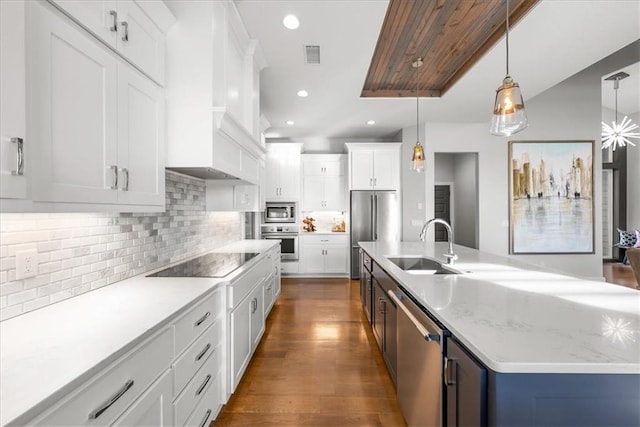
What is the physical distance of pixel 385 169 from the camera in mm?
5609

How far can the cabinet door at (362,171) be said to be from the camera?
5.62m

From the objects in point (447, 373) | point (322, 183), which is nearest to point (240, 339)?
point (447, 373)

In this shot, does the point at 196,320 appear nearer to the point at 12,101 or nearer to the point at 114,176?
the point at 114,176

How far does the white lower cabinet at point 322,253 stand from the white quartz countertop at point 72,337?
164 inches

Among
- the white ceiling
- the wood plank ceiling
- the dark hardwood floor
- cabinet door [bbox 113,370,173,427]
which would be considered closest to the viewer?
cabinet door [bbox 113,370,173,427]

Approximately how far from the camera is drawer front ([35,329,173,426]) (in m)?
0.74

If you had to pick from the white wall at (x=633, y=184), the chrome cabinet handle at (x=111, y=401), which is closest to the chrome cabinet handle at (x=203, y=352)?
the chrome cabinet handle at (x=111, y=401)

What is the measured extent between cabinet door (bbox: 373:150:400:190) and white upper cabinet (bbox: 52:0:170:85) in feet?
14.1

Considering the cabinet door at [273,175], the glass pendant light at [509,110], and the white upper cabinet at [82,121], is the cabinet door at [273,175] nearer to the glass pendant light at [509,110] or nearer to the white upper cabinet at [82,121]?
the white upper cabinet at [82,121]

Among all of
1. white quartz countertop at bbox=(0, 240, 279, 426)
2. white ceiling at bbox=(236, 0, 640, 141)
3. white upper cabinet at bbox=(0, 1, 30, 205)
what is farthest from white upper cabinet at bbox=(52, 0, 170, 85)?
white quartz countertop at bbox=(0, 240, 279, 426)

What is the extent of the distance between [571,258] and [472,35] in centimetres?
451

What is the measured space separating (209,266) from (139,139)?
3.47 feet

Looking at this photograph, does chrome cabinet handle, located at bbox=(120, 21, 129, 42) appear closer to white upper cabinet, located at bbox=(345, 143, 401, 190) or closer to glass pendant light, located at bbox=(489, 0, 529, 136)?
glass pendant light, located at bbox=(489, 0, 529, 136)

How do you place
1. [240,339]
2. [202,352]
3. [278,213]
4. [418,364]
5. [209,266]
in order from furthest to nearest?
[278,213] → [209,266] → [240,339] → [202,352] → [418,364]
